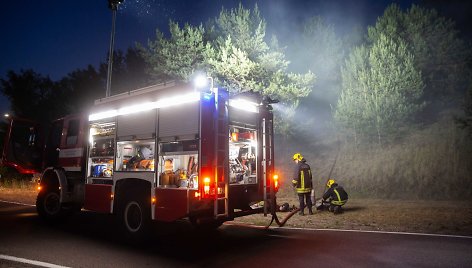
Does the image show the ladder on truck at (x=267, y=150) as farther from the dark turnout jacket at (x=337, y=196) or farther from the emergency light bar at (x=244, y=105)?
the dark turnout jacket at (x=337, y=196)

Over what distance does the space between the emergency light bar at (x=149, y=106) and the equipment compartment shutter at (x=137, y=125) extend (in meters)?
0.11

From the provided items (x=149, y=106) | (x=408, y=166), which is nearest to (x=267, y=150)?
(x=149, y=106)

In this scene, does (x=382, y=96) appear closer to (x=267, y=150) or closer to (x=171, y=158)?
(x=267, y=150)

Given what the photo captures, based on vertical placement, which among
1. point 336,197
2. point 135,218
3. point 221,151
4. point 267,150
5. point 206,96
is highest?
point 206,96

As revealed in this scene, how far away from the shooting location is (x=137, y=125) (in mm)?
6895

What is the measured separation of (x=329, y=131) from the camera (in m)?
25.4

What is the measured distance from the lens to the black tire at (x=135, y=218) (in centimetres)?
626

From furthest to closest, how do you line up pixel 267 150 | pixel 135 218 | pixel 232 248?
1. pixel 267 150
2. pixel 135 218
3. pixel 232 248

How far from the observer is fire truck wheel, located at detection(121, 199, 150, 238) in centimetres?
627

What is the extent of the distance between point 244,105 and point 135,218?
10.8 ft

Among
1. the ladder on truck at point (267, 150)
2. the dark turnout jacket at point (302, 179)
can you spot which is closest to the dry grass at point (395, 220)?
the dark turnout jacket at point (302, 179)

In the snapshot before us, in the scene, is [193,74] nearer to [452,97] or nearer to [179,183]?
[179,183]

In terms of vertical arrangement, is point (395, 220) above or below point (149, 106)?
below

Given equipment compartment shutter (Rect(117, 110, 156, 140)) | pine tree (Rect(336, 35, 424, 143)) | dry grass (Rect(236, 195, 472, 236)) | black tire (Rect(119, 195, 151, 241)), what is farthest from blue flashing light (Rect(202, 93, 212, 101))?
pine tree (Rect(336, 35, 424, 143))
